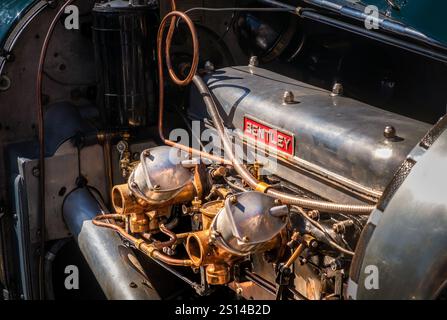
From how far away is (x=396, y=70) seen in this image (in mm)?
2441

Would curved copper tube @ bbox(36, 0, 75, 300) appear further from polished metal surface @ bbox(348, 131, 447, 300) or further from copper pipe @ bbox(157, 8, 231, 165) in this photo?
polished metal surface @ bbox(348, 131, 447, 300)

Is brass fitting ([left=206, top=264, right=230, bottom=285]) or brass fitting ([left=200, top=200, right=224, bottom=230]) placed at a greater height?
brass fitting ([left=200, top=200, right=224, bottom=230])

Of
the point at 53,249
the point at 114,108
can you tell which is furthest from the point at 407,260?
the point at 53,249

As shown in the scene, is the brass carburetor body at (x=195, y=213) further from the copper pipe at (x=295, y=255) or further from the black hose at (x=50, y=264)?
the black hose at (x=50, y=264)

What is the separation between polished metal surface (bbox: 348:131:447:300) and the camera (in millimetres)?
1339

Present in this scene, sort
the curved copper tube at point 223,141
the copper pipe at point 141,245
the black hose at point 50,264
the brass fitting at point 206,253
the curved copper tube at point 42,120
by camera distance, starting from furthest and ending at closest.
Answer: the black hose at point 50,264, the curved copper tube at point 42,120, the copper pipe at point 141,245, the brass fitting at point 206,253, the curved copper tube at point 223,141

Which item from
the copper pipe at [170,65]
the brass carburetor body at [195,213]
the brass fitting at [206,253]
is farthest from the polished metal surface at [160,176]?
the brass fitting at [206,253]

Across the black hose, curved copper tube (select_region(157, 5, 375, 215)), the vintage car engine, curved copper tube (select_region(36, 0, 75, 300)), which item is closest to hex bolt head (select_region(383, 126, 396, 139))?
the vintage car engine

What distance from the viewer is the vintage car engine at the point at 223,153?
177cm

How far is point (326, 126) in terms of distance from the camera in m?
1.97

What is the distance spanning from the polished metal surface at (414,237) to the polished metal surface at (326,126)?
0.35m

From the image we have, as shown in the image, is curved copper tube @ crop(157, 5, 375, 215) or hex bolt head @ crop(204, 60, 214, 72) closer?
curved copper tube @ crop(157, 5, 375, 215)

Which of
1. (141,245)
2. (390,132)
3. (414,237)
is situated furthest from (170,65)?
(414,237)

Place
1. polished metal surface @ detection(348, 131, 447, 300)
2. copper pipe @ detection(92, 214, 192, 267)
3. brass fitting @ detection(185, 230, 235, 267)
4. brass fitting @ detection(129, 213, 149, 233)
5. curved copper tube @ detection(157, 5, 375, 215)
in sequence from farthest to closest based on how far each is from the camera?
brass fitting @ detection(129, 213, 149, 233) → copper pipe @ detection(92, 214, 192, 267) → brass fitting @ detection(185, 230, 235, 267) → curved copper tube @ detection(157, 5, 375, 215) → polished metal surface @ detection(348, 131, 447, 300)
